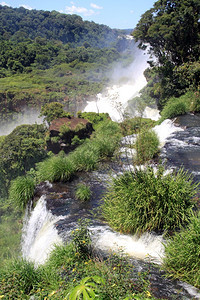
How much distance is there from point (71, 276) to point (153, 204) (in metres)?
2.01

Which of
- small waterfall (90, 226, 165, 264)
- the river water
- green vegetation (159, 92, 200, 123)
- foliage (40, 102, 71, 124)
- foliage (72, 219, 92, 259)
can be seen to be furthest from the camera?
foliage (40, 102, 71, 124)

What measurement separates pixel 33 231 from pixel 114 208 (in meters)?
2.80

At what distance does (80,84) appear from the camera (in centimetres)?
5938

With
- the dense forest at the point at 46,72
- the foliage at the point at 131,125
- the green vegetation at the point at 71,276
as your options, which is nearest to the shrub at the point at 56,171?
the foliage at the point at 131,125

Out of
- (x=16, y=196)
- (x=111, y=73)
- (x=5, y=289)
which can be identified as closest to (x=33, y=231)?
(x=16, y=196)

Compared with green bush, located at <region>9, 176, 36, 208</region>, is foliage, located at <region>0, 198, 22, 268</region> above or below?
below

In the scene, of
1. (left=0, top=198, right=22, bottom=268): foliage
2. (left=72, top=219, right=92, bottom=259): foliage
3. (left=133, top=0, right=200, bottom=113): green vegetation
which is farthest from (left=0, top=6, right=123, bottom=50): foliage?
(left=72, top=219, right=92, bottom=259): foliage

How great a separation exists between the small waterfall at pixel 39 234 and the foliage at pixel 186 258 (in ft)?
8.23

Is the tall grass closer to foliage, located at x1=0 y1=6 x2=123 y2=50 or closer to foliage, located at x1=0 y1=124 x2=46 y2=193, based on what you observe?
foliage, located at x1=0 y1=124 x2=46 y2=193

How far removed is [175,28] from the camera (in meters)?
19.7

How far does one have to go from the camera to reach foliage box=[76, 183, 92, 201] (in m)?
7.60

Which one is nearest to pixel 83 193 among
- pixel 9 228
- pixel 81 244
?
pixel 81 244

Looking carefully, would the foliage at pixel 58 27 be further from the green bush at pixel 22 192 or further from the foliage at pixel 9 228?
the green bush at pixel 22 192

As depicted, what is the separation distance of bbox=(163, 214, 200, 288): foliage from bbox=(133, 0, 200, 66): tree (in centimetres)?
1780
